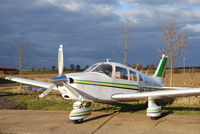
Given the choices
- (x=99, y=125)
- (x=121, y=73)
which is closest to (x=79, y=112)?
(x=99, y=125)

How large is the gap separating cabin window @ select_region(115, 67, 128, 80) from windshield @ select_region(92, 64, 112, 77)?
0.34 metres

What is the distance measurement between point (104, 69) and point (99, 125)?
2330 mm

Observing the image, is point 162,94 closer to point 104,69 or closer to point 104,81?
point 104,81

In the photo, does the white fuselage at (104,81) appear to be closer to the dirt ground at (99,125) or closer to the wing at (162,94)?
the wing at (162,94)

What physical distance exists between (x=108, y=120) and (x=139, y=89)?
2.44 m

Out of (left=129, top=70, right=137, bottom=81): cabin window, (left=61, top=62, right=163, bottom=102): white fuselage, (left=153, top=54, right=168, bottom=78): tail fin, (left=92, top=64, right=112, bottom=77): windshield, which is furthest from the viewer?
(left=153, top=54, right=168, bottom=78): tail fin

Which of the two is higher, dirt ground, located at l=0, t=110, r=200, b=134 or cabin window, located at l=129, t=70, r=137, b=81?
cabin window, located at l=129, t=70, r=137, b=81

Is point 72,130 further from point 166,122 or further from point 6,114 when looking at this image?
point 6,114

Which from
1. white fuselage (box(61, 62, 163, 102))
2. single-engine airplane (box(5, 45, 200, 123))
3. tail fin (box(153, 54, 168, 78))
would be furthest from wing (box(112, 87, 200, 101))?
tail fin (box(153, 54, 168, 78))

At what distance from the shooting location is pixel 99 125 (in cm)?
788

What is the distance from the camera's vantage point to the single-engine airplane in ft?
26.2

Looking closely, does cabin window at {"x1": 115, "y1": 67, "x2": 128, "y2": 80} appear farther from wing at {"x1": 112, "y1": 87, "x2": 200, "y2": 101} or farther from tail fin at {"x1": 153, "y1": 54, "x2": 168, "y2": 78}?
tail fin at {"x1": 153, "y1": 54, "x2": 168, "y2": 78}

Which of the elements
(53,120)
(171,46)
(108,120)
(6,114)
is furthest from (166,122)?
(171,46)

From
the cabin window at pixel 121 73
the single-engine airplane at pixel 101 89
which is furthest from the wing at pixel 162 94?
the cabin window at pixel 121 73
